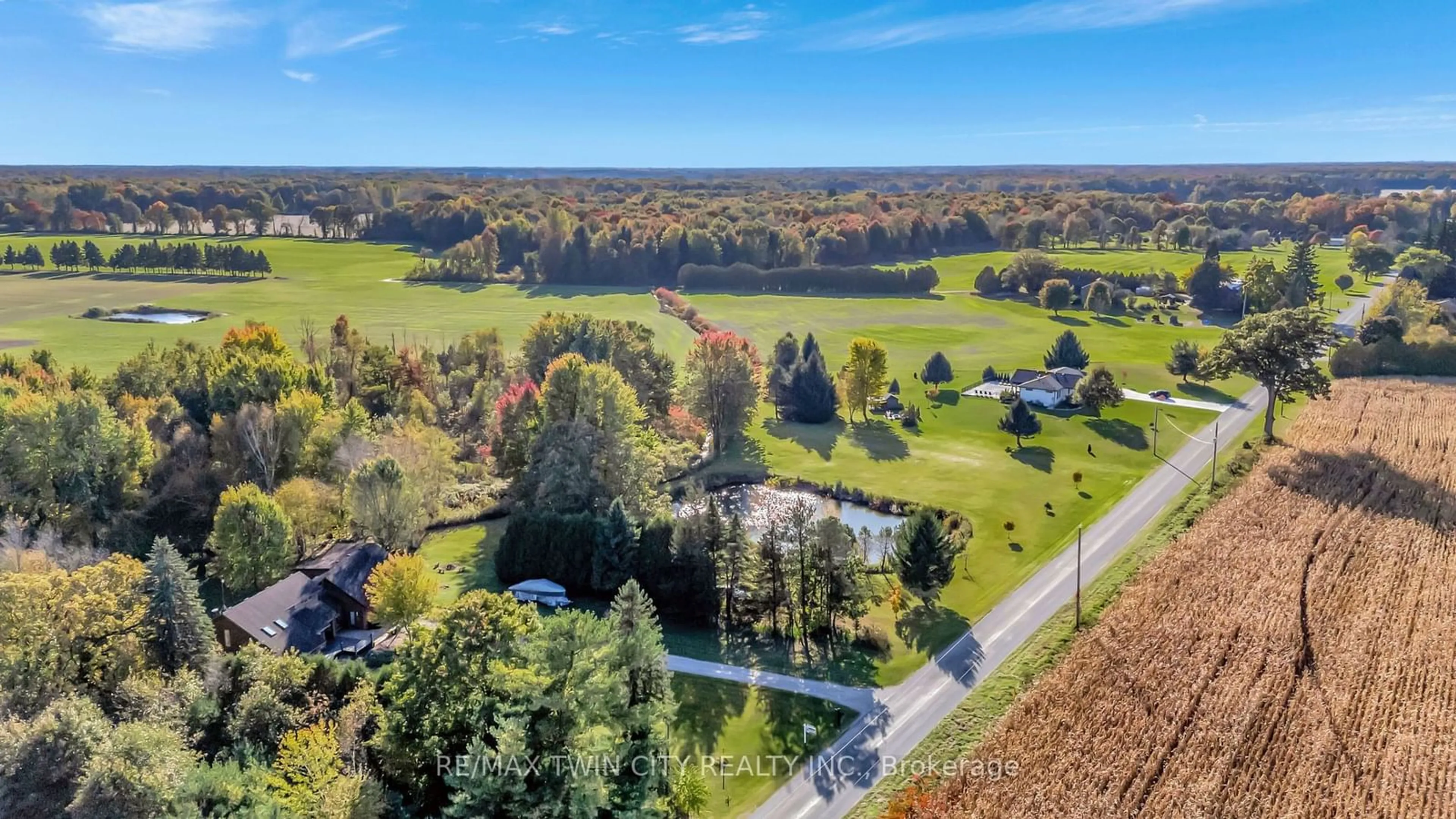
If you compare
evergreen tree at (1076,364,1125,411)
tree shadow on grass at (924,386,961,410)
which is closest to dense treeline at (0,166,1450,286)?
tree shadow on grass at (924,386,961,410)

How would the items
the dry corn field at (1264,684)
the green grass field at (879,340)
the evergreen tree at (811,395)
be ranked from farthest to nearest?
the evergreen tree at (811,395) → the green grass field at (879,340) → the dry corn field at (1264,684)

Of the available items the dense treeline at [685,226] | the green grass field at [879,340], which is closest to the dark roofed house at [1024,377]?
the green grass field at [879,340]

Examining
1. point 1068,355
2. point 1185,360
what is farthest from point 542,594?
point 1185,360

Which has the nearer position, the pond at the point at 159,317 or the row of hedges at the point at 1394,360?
the row of hedges at the point at 1394,360

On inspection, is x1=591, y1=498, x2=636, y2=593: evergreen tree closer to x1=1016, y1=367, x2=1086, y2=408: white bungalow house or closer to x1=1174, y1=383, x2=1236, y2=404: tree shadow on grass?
x1=1016, y1=367, x2=1086, y2=408: white bungalow house

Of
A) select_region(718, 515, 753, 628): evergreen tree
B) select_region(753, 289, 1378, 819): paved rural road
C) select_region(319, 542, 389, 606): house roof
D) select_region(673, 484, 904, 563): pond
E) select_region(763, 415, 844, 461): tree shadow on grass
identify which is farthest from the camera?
select_region(763, 415, 844, 461): tree shadow on grass

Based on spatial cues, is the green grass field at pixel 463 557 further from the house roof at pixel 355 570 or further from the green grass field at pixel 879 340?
the house roof at pixel 355 570
